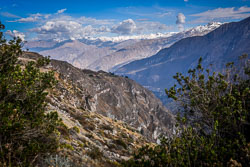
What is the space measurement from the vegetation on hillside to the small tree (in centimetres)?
429

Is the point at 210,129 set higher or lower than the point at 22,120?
lower

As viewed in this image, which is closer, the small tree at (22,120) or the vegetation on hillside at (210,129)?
the vegetation on hillside at (210,129)

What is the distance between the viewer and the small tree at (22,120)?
7543mm

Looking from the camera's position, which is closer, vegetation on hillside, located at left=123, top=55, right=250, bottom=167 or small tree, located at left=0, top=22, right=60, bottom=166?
vegetation on hillside, located at left=123, top=55, right=250, bottom=167

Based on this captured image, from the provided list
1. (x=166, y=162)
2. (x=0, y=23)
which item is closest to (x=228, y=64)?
(x=166, y=162)

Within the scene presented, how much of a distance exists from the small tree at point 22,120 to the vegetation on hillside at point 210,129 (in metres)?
4.29

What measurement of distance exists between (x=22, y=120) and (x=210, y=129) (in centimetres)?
972

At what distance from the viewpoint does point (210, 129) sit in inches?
407

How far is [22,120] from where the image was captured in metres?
7.69

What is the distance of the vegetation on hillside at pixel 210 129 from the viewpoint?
706 centimetres

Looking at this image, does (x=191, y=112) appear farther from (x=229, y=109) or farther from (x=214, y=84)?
(x=229, y=109)

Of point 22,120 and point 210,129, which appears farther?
point 210,129

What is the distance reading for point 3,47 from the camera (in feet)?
36.1

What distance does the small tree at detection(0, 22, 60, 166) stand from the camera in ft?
24.7
